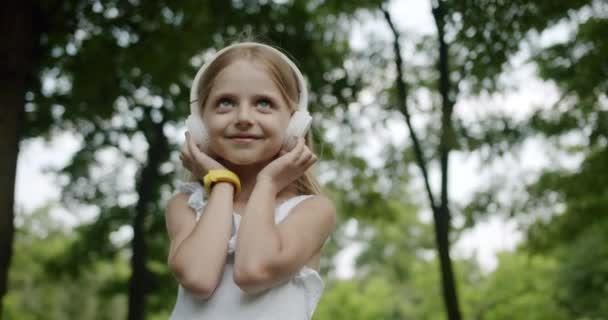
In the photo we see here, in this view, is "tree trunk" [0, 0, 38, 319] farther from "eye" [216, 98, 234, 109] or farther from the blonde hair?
"eye" [216, 98, 234, 109]

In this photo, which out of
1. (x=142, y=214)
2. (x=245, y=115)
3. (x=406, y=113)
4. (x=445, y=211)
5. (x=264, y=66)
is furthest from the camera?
(x=142, y=214)

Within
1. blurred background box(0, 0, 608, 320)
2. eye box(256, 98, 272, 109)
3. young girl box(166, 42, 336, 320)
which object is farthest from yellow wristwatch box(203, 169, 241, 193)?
blurred background box(0, 0, 608, 320)

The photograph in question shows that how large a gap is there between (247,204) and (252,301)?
264 mm

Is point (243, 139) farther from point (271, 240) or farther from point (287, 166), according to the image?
point (271, 240)

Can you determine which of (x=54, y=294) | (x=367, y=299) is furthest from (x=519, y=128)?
(x=54, y=294)

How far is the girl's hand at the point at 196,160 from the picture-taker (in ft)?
6.23

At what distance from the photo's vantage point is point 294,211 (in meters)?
1.84

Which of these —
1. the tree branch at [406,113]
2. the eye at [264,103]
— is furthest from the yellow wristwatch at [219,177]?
the tree branch at [406,113]

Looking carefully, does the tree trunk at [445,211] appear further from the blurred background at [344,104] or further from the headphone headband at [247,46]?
the headphone headband at [247,46]

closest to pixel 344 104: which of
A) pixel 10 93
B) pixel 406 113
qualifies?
pixel 406 113

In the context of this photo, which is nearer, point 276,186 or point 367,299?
point 276,186

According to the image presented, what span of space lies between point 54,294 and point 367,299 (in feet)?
72.9

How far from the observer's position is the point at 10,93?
6336 mm

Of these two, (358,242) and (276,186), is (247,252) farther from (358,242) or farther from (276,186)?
(358,242)
